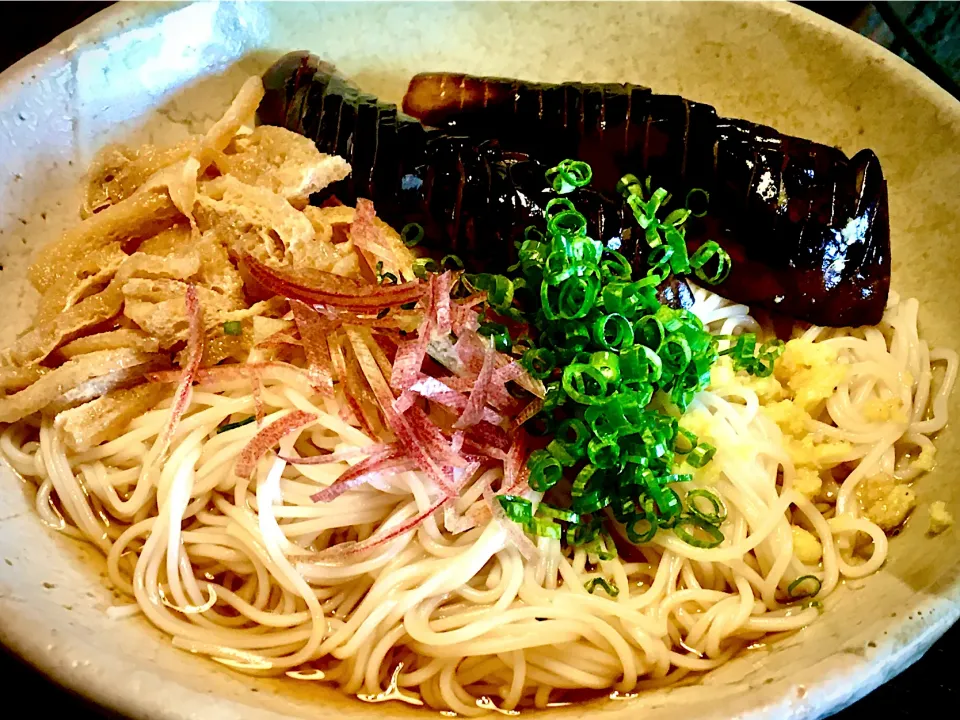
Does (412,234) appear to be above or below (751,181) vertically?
below

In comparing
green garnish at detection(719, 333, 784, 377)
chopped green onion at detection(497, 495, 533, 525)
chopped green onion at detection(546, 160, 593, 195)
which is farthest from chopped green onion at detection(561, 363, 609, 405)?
chopped green onion at detection(546, 160, 593, 195)

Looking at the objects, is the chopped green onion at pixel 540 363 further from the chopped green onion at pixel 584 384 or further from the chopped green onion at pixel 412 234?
the chopped green onion at pixel 412 234

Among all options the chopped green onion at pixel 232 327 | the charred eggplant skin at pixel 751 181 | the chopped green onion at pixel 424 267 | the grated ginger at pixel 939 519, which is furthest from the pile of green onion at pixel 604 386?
the chopped green onion at pixel 232 327

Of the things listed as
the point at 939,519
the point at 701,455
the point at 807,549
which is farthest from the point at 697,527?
the point at 939,519

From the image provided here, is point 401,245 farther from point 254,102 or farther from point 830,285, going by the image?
point 830,285

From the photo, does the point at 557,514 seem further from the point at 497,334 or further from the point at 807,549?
the point at 807,549

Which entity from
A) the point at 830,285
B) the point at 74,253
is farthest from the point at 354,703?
the point at 830,285
